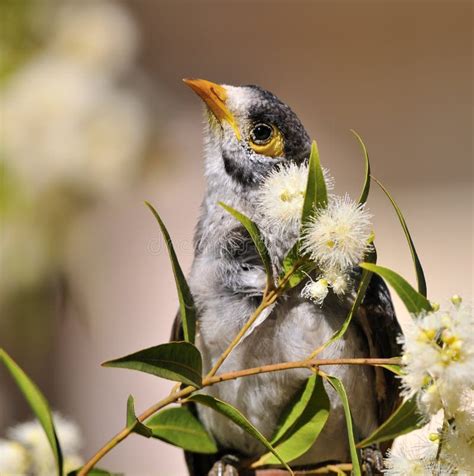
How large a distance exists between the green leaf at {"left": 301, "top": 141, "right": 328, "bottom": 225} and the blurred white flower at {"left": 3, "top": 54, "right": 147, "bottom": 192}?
135 mm

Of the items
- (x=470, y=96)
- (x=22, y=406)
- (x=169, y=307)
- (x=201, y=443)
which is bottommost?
(x=22, y=406)

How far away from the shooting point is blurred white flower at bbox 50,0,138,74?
63cm

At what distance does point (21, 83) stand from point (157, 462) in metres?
1.55

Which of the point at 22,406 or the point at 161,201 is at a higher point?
the point at 161,201

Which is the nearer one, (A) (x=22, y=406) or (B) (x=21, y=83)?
(B) (x=21, y=83)

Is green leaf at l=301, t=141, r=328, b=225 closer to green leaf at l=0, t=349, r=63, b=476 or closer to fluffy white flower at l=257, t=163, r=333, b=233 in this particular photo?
fluffy white flower at l=257, t=163, r=333, b=233

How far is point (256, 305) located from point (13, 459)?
15.1 inches

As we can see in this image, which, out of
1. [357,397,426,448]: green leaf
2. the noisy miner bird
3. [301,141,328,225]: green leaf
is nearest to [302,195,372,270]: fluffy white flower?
[301,141,328,225]: green leaf

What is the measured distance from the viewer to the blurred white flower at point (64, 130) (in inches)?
21.8

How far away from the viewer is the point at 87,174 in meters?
0.56

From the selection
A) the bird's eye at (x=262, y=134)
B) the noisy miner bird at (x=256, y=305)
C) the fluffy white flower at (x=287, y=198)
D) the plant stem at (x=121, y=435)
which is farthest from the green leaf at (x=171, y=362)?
the bird's eye at (x=262, y=134)

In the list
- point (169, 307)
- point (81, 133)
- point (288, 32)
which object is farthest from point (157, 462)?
point (81, 133)

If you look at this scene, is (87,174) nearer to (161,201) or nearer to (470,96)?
(161,201)

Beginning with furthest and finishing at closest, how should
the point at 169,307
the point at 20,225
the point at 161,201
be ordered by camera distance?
1. the point at 169,307
2. the point at 161,201
3. the point at 20,225
